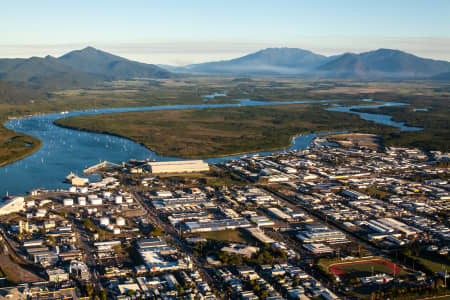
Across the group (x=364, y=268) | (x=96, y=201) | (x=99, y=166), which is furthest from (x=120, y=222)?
(x=99, y=166)

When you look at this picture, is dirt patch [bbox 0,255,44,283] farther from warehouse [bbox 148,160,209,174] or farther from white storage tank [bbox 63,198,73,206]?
warehouse [bbox 148,160,209,174]

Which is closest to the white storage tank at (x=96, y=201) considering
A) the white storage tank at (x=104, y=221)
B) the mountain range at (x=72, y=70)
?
the white storage tank at (x=104, y=221)

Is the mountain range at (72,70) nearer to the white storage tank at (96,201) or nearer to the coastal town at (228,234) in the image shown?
the coastal town at (228,234)

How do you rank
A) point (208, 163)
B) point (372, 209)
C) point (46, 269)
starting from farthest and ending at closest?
point (208, 163) → point (372, 209) → point (46, 269)

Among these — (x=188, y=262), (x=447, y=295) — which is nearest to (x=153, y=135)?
(x=188, y=262)

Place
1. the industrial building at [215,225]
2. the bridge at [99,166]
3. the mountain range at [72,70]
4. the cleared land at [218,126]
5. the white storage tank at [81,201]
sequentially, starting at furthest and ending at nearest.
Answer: the mountain range at [72,70] → the cleared land at [218,126] → the bridge at [99,166] → the white storage tank at [81,201] → the industrial building at [215,225]

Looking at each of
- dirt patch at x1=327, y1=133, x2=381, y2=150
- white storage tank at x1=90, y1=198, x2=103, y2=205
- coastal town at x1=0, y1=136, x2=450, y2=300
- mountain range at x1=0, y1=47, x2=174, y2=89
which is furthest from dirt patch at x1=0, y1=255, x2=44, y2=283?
mountain range at x1=0, y1=47, x2=174, y2=89

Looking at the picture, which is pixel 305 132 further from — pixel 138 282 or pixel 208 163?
pixel 138 282
